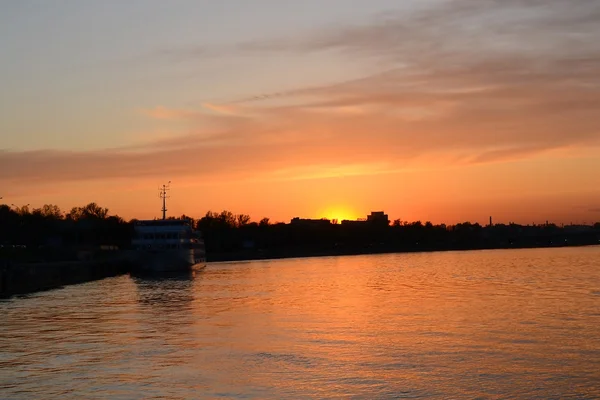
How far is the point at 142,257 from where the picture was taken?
112062mm

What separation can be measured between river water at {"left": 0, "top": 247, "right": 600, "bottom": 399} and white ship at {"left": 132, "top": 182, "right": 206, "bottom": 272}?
157 feet

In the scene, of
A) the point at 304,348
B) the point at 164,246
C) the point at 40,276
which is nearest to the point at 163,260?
the point at 164,246

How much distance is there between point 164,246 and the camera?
114 meters

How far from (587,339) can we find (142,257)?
83.4 metres

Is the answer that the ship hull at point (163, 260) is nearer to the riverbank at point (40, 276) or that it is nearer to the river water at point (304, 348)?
the riverbank at point (40, 276)

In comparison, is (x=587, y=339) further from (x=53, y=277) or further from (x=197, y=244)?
(x=197, y=244)

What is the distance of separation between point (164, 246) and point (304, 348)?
81.8 metres

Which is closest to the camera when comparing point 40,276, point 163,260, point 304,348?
point 304,348

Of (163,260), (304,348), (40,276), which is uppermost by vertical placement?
(163,260)

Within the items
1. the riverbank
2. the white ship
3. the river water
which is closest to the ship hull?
the white ship

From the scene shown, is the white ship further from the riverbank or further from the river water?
the river water

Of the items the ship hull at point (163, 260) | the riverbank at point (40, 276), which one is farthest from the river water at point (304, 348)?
the ship hull at point (163, 260)

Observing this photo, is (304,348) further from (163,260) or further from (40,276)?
(163,260)

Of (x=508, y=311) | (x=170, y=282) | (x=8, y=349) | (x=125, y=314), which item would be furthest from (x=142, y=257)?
(x=8, y=349)
